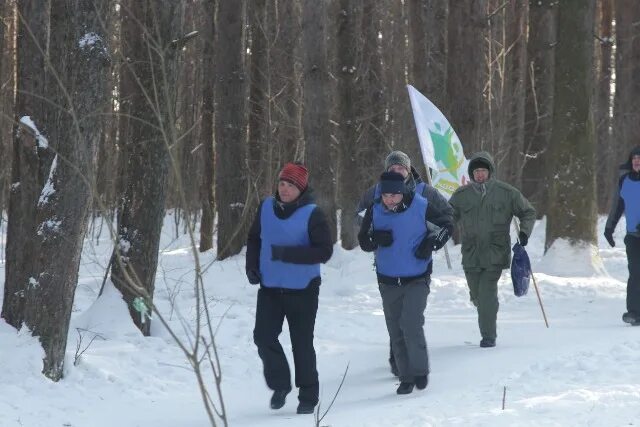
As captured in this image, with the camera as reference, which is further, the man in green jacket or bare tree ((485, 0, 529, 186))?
bare tree ((485, 0, 529, 186))

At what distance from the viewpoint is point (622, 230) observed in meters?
22.9

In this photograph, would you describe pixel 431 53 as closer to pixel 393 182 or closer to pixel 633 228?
pixel 633 228

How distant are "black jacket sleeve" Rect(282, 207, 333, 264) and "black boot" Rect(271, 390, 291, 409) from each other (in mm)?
954

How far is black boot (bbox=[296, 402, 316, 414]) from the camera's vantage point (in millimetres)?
6742

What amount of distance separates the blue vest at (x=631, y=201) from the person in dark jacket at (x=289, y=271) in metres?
4.12

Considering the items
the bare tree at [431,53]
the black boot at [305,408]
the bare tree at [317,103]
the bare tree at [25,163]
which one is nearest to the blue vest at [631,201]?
the black boot at [305,408]

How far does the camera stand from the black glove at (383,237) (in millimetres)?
7191

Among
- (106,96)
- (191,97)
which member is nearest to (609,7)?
(191,97)

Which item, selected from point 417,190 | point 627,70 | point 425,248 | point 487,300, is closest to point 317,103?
point 487,300

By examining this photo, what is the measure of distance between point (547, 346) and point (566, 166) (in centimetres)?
581

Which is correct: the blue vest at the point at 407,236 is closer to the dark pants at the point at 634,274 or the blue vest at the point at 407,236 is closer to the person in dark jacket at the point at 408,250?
the person in dark jacket at the point at 408,250

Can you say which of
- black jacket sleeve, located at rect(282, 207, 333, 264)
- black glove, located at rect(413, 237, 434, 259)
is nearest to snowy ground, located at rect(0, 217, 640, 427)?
black jacket sleeve, located at rect(282, 207, 333, 264)

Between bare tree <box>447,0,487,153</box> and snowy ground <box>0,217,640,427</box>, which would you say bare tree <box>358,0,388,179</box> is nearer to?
bare tree <box>447,0,487,153</box>

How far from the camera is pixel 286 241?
22.0 feet
